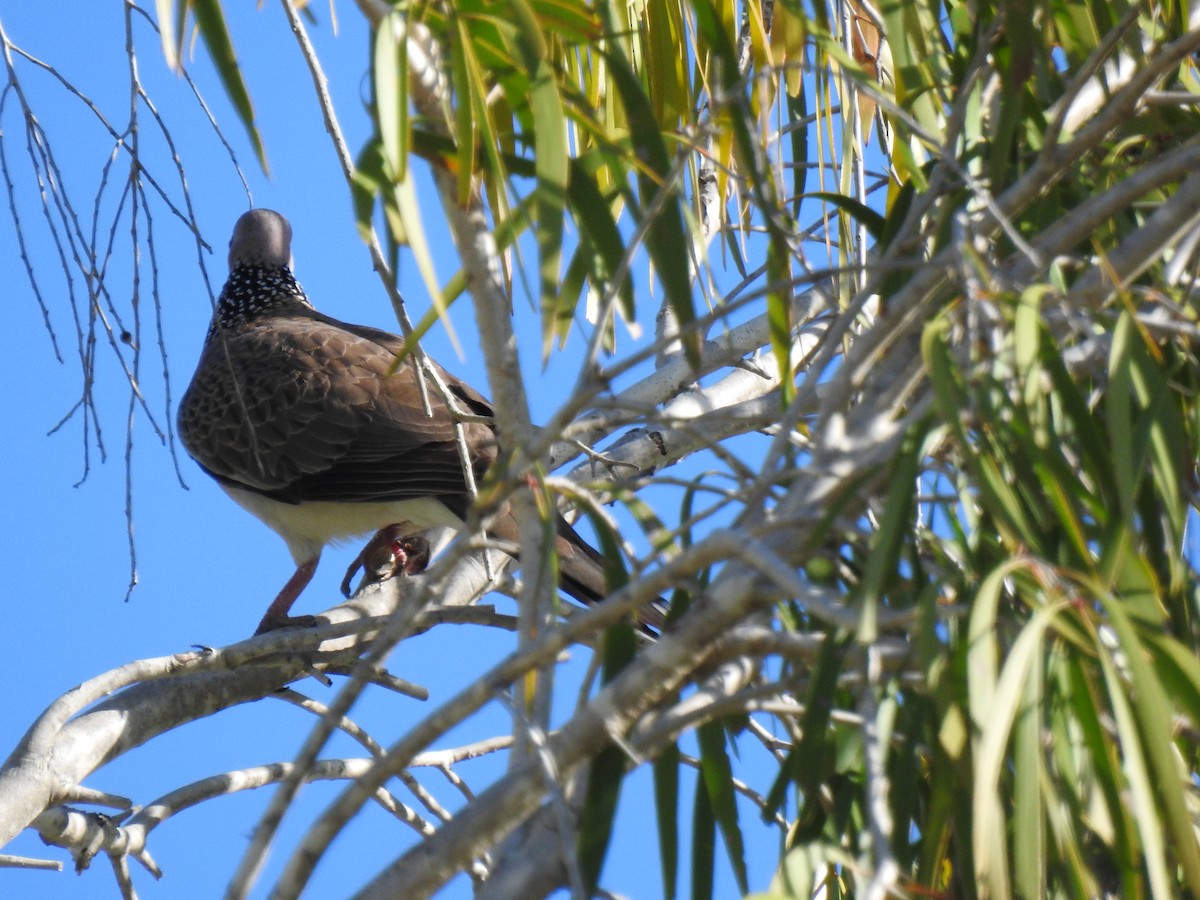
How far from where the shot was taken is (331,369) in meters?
3.93

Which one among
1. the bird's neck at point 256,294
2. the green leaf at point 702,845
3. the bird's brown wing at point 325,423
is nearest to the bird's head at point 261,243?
the bird's neck at point 256,294

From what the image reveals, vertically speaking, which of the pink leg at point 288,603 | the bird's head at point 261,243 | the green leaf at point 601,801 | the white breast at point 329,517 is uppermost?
the bird's head at point 261,243

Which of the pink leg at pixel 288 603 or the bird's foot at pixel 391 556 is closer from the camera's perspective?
the pink leg at pixel 288 603

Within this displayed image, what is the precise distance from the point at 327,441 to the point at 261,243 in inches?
53.5

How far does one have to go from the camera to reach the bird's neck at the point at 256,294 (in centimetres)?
468

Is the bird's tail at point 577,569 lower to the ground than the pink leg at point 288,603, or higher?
lower

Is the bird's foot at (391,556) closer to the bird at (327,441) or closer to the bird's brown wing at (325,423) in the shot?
the bird at (327,441)

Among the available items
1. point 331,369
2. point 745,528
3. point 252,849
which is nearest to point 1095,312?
point 745,528

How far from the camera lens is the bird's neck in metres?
4.68

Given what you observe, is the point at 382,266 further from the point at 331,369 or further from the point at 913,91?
the point at 331,369

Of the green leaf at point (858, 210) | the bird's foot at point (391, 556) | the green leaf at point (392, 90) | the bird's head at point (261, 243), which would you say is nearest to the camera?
the green leaf at point (392, 90)

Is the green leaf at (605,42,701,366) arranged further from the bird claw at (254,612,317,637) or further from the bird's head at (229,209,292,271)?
the bird's head at (229,209,292,271)

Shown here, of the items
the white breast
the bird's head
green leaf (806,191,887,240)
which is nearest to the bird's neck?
the bird's head

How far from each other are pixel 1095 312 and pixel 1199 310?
0.15 metres
